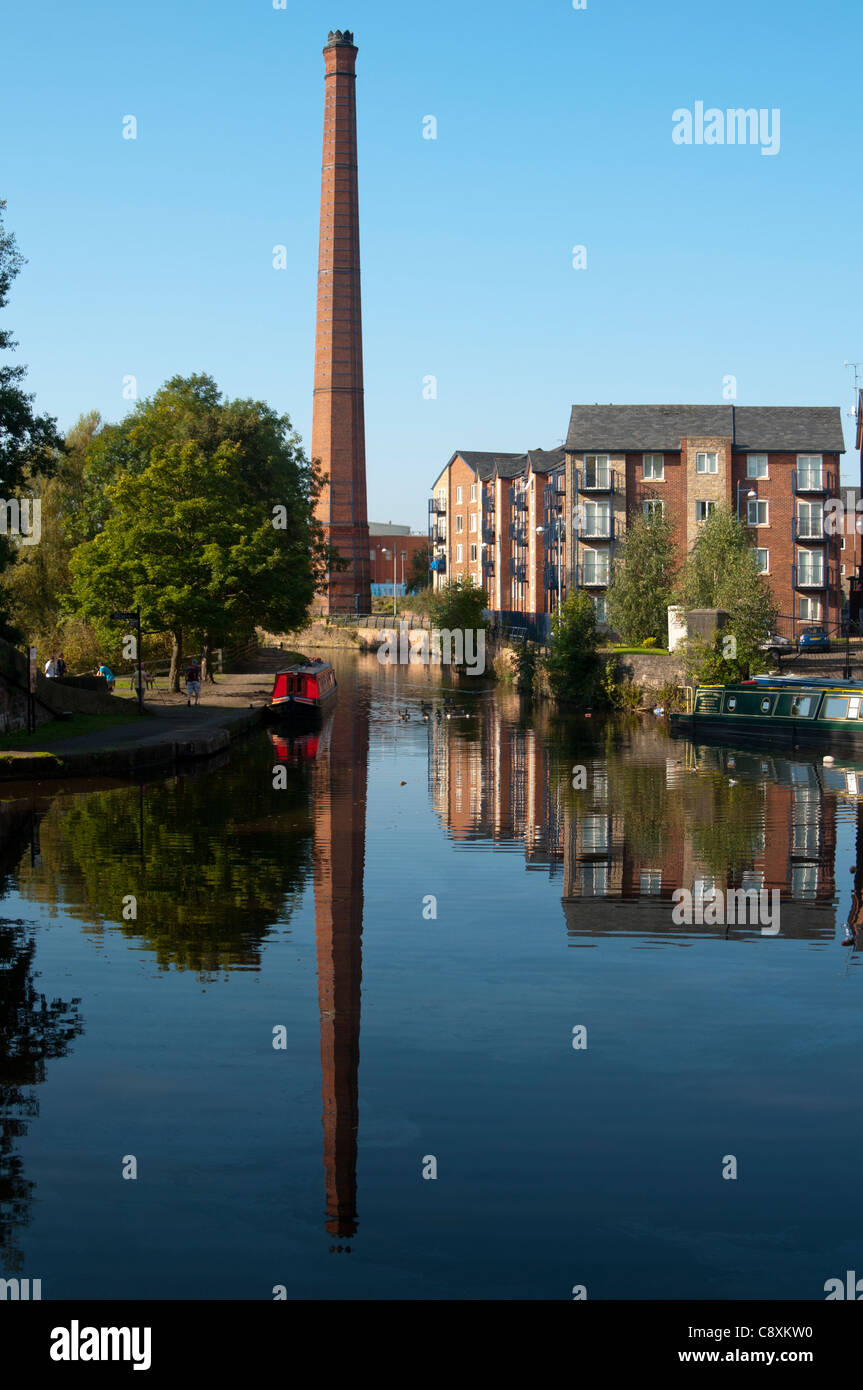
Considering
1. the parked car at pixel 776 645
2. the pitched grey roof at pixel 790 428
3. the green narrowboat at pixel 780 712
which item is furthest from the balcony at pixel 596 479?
the green narrowboat at pixel 780 712

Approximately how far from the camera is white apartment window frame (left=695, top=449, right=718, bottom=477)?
6022 centimetres

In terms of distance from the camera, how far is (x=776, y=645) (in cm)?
4653

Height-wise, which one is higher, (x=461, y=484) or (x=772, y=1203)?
(x=461, y=484)

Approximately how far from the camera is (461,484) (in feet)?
319

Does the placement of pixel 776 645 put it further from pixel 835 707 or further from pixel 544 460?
pixel 544 460

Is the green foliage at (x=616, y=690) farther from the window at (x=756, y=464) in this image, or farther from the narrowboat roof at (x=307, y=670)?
the window at (x=756, y=464)

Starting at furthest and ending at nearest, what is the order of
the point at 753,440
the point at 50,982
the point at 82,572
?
the point at 753,440
the point at 82,572
the point at 50,982

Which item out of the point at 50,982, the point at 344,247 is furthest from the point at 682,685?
the point at 344,247

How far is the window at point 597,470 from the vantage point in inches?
2368

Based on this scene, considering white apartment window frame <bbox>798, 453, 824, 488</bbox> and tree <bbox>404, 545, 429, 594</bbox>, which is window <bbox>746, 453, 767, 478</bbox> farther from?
tree <bbox>404, 545, 429, 594</bbox>

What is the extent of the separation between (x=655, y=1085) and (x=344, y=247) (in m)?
80.2

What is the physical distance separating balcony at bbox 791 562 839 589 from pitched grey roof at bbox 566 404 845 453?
16.5 ft
